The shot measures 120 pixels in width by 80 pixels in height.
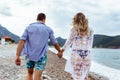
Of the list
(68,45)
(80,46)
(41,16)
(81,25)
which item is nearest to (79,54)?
(80,46)

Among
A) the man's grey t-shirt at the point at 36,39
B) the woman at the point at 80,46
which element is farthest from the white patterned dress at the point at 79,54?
the man's grey t-shirt at the point at 36,39

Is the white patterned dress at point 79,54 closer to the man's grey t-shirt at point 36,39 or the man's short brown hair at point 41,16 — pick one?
the man's grey t-shirt at point 36,39

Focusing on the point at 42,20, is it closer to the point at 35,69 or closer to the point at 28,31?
the point at 28,31

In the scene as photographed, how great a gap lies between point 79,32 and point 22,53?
1.31m

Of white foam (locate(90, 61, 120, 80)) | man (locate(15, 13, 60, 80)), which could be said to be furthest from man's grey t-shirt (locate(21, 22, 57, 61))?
white foam (locate(90, 61, 120, 80))

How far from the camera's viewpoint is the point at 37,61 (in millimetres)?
9305

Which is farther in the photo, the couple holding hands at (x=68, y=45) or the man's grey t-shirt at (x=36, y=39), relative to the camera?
the man's grey t-shirt at (x=36, y=39)

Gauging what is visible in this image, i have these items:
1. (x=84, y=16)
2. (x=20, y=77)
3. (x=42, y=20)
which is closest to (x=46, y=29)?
(x=42, y=20)

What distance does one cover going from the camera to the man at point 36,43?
30.3 ft

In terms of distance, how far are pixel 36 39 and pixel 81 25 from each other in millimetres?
1009

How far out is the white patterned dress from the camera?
29.8 feet

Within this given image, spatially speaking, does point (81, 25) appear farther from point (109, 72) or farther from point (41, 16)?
point (109, 72)

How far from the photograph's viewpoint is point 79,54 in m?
9.16

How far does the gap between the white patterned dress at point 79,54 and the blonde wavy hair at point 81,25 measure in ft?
0.32
